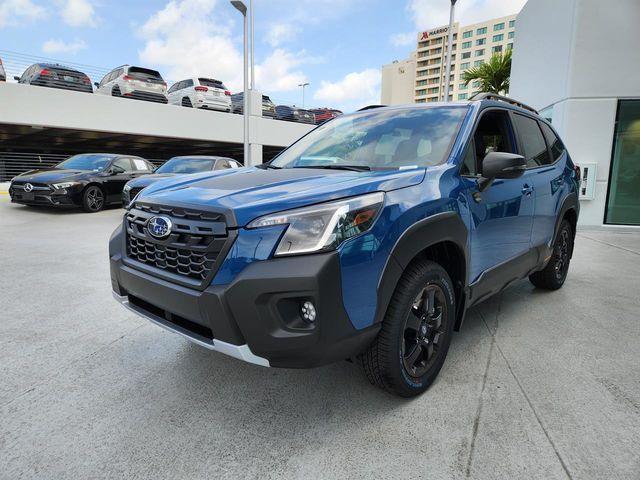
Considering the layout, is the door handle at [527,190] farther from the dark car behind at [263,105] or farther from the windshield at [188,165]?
the dark car behind at [263,105]

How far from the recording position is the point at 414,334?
230cm

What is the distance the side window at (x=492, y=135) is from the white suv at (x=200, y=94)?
19.7 metres

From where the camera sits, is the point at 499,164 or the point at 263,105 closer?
the point at 499,164

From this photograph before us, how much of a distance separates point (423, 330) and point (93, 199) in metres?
9.79

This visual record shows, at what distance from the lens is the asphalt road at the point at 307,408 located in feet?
6.18

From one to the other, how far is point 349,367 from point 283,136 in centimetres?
2439

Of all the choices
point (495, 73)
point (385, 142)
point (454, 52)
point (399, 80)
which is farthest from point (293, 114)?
point (399, 80)

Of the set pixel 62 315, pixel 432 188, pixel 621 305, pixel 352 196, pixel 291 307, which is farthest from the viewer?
pixel 621 305

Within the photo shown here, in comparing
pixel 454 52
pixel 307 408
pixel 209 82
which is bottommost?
pixel 307 408

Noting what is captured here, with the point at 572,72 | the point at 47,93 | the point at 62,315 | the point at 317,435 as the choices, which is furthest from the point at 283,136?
the point at 317,435

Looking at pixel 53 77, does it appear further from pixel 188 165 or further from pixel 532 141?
pixel 532 141

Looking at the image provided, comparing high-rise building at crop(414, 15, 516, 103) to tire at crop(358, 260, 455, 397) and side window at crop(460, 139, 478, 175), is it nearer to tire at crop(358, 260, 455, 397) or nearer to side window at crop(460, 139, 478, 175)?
side window at crop(460, 139, 478, 175)

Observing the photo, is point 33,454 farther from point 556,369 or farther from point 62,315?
point 556,369

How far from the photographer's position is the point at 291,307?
1803mm
